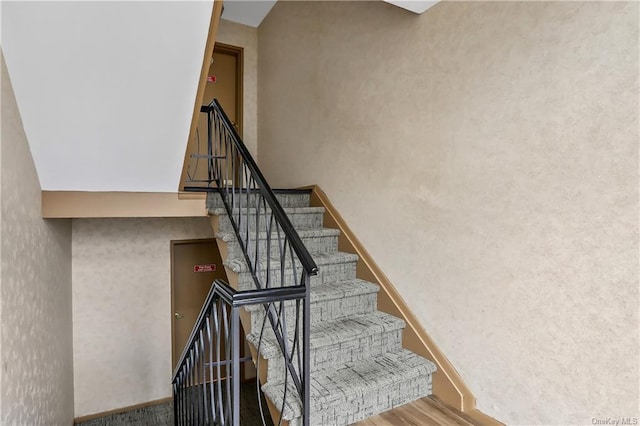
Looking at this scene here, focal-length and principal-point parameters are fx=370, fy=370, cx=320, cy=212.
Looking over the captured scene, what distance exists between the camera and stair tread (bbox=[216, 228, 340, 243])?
253 cm

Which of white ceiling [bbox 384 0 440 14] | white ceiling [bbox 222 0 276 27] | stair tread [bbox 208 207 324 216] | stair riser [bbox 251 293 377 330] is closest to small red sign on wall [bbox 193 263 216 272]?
stair tread [bbox 208 207 324 216]

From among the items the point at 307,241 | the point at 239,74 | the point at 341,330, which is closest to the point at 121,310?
the point at 307,241

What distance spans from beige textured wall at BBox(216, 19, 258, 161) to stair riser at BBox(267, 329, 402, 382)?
123 inches

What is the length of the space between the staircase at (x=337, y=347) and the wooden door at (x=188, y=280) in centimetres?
156

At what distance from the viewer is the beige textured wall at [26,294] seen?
1.61 m

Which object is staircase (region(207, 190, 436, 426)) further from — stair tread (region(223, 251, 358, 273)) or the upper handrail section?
the upper handrail section

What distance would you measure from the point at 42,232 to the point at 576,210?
2914 mm

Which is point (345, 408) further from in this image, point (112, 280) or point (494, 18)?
point (112, 280)

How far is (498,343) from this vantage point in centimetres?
181

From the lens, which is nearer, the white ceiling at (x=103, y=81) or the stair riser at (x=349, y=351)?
the white ceiling at (x=103, y=81)

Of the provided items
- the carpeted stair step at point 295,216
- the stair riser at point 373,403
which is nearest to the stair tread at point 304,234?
the carpeted stair step at point 295,216

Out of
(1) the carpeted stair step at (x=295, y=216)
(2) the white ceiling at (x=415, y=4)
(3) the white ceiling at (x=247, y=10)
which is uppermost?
(3) the white ceiling at (x=247, y=10)

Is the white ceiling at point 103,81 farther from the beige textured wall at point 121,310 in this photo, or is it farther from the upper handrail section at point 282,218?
the beige textured wall at point 121,310

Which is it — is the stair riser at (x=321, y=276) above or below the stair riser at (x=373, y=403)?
above
